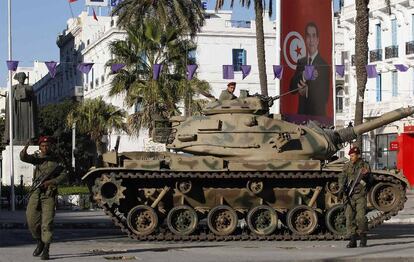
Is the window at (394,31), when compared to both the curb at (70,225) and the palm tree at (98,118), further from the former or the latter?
the curb at (70,225)

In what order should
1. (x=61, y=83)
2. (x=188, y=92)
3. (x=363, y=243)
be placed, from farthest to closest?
(x=61, y=83) < (x=188, y=92) < (x=363, y=243)

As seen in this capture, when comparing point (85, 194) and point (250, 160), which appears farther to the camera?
point (85, 194)

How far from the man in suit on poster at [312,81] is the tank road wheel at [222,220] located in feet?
37.9

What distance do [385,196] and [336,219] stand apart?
3.47 ft

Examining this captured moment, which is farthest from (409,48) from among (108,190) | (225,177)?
(108,190)

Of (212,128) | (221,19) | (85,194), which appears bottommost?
(85,194)

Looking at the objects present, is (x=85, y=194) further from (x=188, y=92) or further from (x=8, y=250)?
(x=8, y=250)

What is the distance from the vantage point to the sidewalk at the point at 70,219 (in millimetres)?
22359

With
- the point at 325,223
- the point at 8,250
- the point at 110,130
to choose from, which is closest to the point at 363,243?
the point at 325,223

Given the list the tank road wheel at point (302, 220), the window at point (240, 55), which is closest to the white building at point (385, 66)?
the window at point (240, 55)

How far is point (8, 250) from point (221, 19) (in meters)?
49.7

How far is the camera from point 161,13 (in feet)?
140

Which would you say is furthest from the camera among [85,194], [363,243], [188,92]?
[188,92]

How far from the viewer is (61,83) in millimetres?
86938
